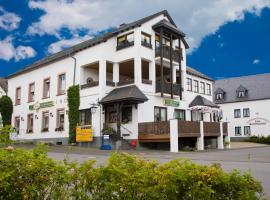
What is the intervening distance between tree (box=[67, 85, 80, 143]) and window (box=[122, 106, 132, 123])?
4206mm

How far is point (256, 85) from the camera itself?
57.0 meters

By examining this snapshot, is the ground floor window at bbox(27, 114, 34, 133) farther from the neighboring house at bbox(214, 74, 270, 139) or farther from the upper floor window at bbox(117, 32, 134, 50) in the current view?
the neighboring house at bbox(214, 74, 270, 139)

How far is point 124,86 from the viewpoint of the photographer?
95.6ft

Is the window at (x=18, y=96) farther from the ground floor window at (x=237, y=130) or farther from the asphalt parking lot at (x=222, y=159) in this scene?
the ground floor window at (x=237, y=130)

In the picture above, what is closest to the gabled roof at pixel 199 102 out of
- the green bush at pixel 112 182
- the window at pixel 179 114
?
the window at pixel 179 114

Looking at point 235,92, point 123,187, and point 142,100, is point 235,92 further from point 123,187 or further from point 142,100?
point 123,187

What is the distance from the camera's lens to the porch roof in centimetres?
2620

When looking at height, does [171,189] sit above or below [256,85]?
below

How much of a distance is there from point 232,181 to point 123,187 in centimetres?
144

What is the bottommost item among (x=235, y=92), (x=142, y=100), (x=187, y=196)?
(x=187, y=196)

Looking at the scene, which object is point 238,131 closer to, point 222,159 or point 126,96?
point 126,96

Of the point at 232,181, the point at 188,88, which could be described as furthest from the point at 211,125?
the point at 232,181

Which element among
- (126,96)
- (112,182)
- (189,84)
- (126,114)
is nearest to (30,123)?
(126,114)

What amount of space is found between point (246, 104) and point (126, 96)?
35.2 m
